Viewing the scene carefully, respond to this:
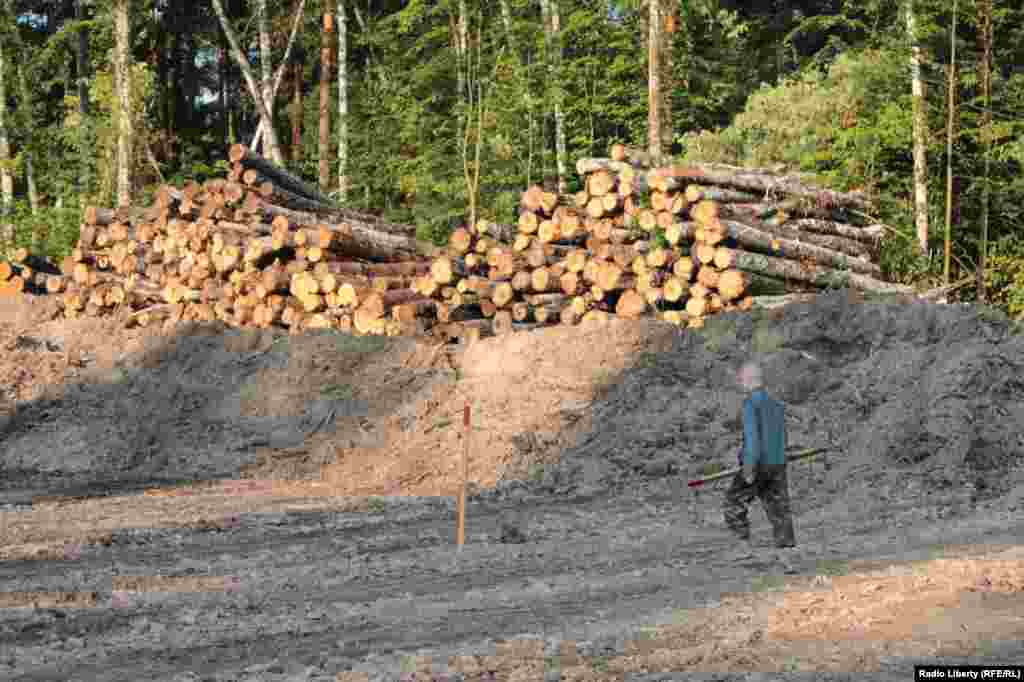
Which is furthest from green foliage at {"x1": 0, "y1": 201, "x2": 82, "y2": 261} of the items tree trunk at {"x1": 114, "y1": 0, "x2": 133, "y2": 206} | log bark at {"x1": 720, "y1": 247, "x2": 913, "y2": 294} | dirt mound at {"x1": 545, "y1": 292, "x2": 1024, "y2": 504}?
dirt mound at {"x1": 545, "y1": 292, "x2": 1024, "y2": 504}

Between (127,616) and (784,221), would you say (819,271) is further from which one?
(127,616)

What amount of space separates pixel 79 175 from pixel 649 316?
81.2 feet

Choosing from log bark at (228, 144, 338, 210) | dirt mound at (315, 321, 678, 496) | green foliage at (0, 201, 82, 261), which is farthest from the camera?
green foliage at (0, 201, 82, 261)

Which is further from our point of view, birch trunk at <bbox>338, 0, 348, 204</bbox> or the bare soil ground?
birch trunk at <bbox>338, 0, 348, 204</bbox>

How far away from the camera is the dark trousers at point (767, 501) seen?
9.45 metres

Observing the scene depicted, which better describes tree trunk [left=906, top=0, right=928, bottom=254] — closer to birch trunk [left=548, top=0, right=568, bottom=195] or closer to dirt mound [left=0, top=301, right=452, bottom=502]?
birch trunk [left=548, top=0, right=568, bottom=195]

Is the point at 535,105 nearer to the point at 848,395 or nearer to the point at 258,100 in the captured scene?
the point at 258,100

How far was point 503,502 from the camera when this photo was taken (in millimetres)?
12648

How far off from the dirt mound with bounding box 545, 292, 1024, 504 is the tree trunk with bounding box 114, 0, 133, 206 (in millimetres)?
15484

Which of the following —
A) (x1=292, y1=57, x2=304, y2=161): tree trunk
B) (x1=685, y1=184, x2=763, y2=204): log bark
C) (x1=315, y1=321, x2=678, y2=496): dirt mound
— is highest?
(x1=292, y1=57, x2=304, y2=161): tree trunk

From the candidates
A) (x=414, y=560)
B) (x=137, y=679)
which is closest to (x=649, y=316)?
(x=414, y=560)

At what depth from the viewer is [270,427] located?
52.4 feet

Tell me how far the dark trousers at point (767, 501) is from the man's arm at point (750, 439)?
0.35 ft

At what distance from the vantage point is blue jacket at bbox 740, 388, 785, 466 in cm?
961
